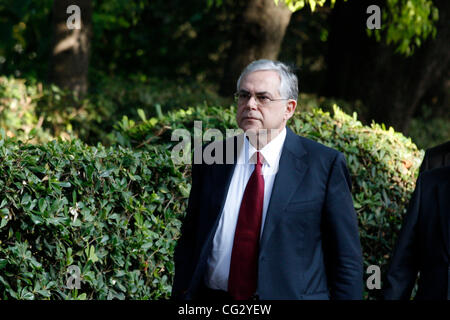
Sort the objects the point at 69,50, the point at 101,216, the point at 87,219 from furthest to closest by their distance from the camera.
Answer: the point at 69,50
the point at 101,216
the point at 87,219

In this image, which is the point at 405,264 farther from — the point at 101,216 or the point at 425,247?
the point at 101,216

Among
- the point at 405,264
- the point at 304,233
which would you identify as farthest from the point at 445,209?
the point at 304,233

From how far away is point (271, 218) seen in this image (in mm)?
2838

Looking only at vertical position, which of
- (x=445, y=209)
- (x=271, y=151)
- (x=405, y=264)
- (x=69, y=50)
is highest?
(x=69, y=50)

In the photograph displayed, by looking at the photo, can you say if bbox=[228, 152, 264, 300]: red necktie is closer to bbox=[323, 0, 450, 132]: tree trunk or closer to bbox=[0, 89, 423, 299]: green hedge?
bbox=[0, 89, 423, 299]: green hedge

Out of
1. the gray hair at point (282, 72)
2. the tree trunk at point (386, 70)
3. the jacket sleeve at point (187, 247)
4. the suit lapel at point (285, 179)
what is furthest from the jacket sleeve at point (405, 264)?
the tree trunk at point (386, 70)

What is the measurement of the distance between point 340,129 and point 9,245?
282 cm

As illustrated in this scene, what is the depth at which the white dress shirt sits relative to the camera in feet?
9.55

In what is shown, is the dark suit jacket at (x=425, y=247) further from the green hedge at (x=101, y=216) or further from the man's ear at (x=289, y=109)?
the green hedge at (x=101, y=216)

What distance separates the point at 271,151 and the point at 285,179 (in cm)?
21

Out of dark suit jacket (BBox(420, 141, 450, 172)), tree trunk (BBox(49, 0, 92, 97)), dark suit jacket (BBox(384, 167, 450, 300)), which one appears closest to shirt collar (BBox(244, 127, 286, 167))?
dark suit jacket (BBox(384, 167, 450, 300))
